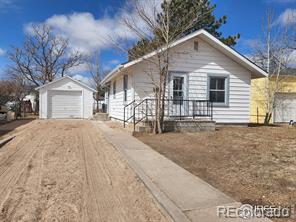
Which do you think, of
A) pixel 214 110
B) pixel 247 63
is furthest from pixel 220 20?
pixel 214 110

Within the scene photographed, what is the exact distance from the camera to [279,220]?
3.06 meters

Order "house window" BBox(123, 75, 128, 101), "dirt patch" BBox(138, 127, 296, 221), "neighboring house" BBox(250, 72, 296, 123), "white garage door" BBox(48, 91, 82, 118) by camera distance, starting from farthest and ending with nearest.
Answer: "white garage door" BBox(48, 91, 82, 118) → "neighboring house" BBox(250, 72, 296, 123) → "house window" BBox(123, 75, 128, 101) → "dirt patch" BBox(138, 127, 296, 221)

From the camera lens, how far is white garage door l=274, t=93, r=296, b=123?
1895cm

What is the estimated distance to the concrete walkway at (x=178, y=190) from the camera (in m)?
3.21

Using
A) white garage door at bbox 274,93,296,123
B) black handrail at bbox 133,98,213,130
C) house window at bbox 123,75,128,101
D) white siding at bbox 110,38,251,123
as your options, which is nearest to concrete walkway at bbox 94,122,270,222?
black handrail at bbox 133,98,213,130

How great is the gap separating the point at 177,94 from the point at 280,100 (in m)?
10.8

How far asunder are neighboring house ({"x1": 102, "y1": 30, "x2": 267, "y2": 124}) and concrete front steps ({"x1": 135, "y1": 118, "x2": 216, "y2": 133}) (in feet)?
3.87

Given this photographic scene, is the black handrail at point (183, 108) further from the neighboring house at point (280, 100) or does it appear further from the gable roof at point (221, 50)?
the neighboring house at point (280, 100)

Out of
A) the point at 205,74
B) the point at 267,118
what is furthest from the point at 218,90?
the point at 267,118

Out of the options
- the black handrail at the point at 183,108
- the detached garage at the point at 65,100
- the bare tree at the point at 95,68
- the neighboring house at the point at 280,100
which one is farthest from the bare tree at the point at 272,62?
the bare tree at the point at 95,68

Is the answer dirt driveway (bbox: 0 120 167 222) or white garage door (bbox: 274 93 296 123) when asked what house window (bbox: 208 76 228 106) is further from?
white garage door (bbox: 274 93 296 123)

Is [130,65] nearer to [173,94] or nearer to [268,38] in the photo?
[173,94]

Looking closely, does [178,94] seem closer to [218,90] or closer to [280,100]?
[218,90]

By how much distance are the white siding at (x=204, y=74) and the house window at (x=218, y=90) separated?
0.87 feet
